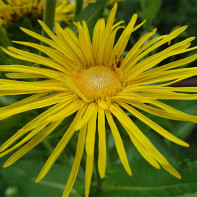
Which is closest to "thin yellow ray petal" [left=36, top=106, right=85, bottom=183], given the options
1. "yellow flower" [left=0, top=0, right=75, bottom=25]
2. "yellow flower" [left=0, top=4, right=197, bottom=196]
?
"yellow flower" [left=0, top=4, right=197, bottom=196]

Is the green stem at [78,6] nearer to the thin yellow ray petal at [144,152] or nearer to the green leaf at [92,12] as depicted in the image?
the green leaf at [92,12]

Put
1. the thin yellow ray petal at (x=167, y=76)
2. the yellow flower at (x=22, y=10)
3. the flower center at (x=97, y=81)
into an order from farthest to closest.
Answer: the yellow flower at (x=22, y=10)
the flower center at (x=97, y=81)
the thin yellow ray petal at (x=167, y=76)

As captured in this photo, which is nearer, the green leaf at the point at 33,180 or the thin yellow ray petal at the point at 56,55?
the thin yellow ray petal at the point at 56,55

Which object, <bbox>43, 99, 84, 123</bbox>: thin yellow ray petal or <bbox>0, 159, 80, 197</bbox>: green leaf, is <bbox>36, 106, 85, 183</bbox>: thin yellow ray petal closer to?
<bbox>43, 99, 84, 123</bbox>: thin yellow ray petal

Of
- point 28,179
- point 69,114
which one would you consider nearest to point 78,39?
point 69,114

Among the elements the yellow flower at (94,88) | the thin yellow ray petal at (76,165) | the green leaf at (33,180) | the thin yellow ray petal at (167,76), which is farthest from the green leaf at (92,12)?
the green leaf at (33,180)

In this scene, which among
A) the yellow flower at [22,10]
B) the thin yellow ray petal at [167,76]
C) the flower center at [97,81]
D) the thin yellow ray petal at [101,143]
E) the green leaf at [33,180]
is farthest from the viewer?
the green leaf at [33,180]

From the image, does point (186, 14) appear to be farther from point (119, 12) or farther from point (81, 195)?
point (81, 195)
